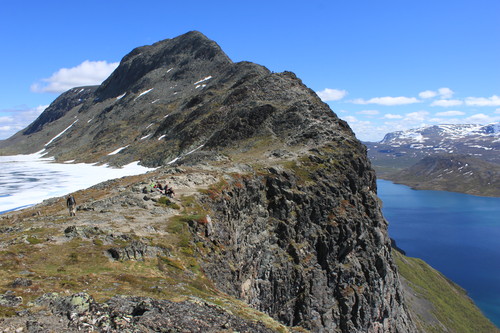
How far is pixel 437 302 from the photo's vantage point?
116 m

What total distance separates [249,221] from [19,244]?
24297 mm

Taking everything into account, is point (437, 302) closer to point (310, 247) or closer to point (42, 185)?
point (310, 247)

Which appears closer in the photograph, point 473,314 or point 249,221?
point 249,221

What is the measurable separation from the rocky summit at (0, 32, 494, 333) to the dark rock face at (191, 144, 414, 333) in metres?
0.20

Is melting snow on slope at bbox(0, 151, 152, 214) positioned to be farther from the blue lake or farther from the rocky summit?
the blue lake

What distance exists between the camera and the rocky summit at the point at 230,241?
1364 cm

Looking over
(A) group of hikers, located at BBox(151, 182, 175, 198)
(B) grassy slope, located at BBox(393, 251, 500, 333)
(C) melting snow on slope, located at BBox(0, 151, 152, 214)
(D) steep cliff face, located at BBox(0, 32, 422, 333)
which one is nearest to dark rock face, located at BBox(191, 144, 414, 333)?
(D) steep cliff face, located at BBox(0, 32, 422, 333)

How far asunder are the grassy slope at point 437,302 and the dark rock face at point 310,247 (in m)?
56.0

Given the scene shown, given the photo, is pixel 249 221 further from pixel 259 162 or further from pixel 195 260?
pixel 195 260

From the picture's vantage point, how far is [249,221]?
38.9 meters

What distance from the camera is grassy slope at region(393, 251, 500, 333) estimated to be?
10383 cm

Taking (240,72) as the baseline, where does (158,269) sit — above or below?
below

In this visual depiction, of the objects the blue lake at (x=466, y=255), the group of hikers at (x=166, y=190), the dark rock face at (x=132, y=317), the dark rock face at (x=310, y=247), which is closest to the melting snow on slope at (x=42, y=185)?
the group of hikers at (x=166, y=190)

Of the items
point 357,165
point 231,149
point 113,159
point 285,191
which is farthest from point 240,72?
point 285,191
